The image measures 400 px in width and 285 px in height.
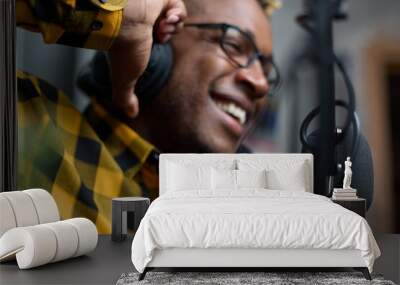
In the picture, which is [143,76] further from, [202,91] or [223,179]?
[223,179]

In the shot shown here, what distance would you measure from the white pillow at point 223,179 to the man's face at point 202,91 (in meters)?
0.63

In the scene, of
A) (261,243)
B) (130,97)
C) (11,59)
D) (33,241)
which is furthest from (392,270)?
(11,59)

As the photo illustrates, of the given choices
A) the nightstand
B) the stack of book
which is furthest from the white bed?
the stack of book

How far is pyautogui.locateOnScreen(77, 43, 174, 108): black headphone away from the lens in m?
6.59

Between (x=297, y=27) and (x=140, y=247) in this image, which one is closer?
(x=140, y=247)

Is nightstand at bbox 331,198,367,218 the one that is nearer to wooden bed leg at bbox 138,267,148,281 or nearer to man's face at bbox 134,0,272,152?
man's face at bbox 134,0,272,152

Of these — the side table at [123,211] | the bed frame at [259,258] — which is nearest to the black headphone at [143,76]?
the side table at [123,211]

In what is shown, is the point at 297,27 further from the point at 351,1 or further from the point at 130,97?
the point at 130,97

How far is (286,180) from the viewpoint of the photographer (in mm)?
6125

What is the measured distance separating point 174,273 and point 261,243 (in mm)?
740

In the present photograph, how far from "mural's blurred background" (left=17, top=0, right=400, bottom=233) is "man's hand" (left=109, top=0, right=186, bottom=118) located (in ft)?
1.14

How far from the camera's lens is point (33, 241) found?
14.9ft

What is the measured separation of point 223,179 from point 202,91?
3.68 ft

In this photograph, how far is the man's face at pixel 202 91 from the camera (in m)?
6.59
